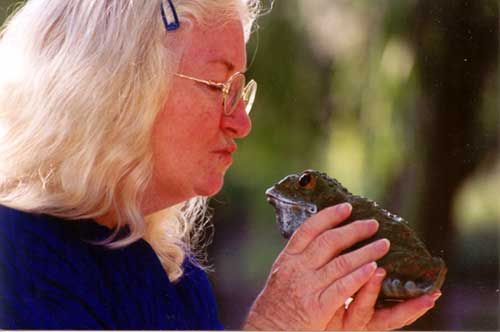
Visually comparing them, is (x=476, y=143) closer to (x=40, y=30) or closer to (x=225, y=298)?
(x=225, y=298)

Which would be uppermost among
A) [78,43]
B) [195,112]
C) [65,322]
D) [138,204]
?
[78,43]

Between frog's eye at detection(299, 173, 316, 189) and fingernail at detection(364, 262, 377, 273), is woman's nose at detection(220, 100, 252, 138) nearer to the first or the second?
frog's eye at detection(299, 173, 316, 189)

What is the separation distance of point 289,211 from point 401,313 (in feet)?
0.98

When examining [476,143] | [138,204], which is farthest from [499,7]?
[138,204]

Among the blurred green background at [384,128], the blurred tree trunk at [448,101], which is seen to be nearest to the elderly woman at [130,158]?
the blurred green background at [384,128]

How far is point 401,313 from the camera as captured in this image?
153 cm

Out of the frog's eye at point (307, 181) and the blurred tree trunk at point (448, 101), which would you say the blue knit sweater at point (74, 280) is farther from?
the blurred tree trunk at point (448, 101)

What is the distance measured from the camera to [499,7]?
2.15m

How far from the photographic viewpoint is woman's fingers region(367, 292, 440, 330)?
→ 1527 mm

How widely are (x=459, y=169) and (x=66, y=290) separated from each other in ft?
4.76

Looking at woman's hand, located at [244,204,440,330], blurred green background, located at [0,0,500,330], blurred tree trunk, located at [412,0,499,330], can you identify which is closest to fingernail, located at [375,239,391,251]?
woman's hand, located at [244,204,440,330]

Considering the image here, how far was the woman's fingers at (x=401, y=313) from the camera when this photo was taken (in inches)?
60.1

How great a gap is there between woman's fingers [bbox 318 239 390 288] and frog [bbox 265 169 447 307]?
0.03 metres

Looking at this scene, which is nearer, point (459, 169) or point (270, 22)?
point (270, 22)
